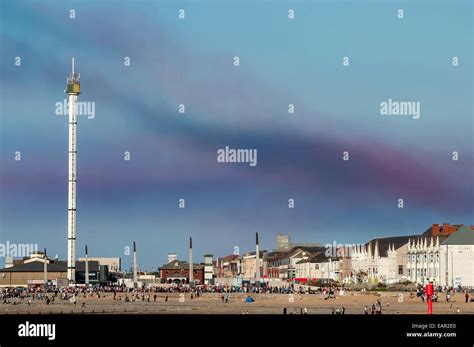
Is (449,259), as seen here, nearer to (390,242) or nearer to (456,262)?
(456,262)

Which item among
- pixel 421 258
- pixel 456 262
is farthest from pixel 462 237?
pixel 421 258

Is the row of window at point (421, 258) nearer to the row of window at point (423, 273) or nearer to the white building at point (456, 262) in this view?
the row of window at point (423, 273)

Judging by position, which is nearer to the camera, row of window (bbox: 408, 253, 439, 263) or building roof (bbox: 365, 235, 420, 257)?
row of window (bbox: 408, 253, 439, 263)

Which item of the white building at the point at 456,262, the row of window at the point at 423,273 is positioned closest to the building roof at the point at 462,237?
the white building at the point at 456,262

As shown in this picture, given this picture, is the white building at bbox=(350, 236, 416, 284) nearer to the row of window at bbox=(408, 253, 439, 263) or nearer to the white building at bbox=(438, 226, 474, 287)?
the row of window at bbox=(408, 253, 439, 263)

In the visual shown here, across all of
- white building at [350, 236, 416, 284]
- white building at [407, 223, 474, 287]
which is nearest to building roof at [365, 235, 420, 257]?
white building at [350, 236, 416, 284]
